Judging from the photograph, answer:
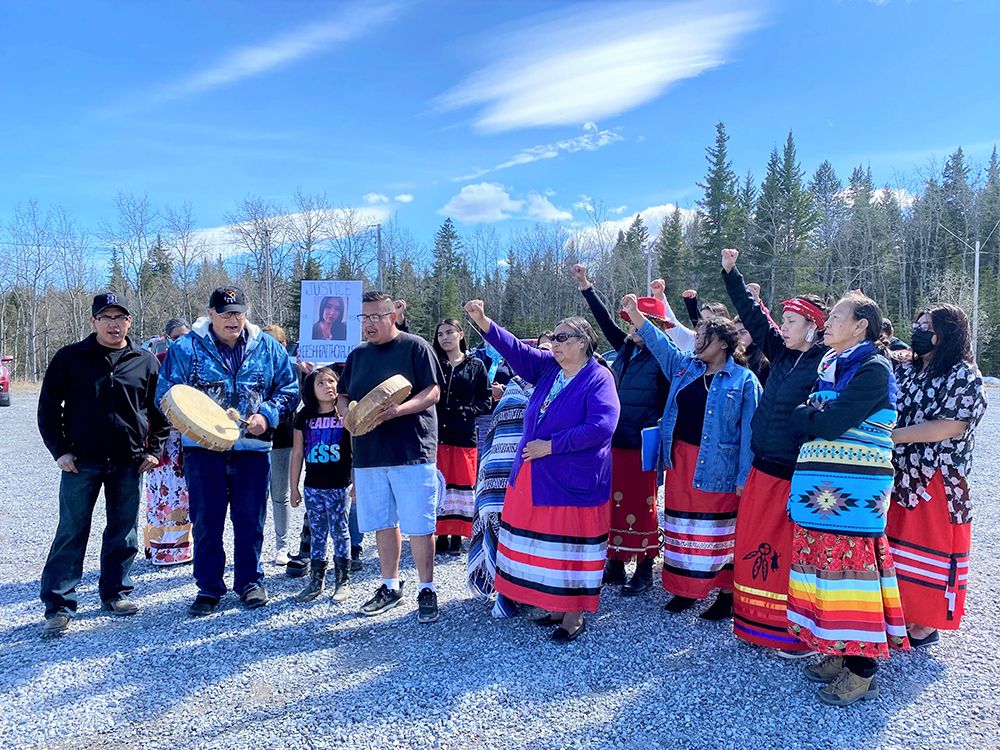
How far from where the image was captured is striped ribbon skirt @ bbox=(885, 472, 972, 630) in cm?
374

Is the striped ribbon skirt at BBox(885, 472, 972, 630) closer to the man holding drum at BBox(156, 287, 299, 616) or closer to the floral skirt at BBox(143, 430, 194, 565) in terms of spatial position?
the man holding drum at BBox(156, 287, 299, 616)

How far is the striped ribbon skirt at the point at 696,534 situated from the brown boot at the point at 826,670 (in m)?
0.92

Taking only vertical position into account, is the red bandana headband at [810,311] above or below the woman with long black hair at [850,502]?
above

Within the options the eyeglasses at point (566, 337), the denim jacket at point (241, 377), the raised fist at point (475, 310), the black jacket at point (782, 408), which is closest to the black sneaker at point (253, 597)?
the denim jacket at point (241, 377)

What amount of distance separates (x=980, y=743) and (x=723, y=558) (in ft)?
5.32

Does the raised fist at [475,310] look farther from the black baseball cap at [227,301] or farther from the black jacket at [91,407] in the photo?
the black jacket at [91,407]

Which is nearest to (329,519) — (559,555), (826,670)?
(559,555)

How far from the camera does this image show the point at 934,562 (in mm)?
3744

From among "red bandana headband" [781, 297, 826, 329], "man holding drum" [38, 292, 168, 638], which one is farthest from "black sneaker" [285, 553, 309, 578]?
"red bandana headband" [781, 297, 826, 329]

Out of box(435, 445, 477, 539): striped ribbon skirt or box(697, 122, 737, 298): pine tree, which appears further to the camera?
box(697, 122, 737, 298): pine tree

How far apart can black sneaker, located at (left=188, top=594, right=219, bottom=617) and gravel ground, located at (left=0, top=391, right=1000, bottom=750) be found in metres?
0.08

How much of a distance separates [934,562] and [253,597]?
4305 mm

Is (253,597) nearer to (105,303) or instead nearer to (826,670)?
(105,303)

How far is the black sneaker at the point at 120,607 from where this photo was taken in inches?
172
